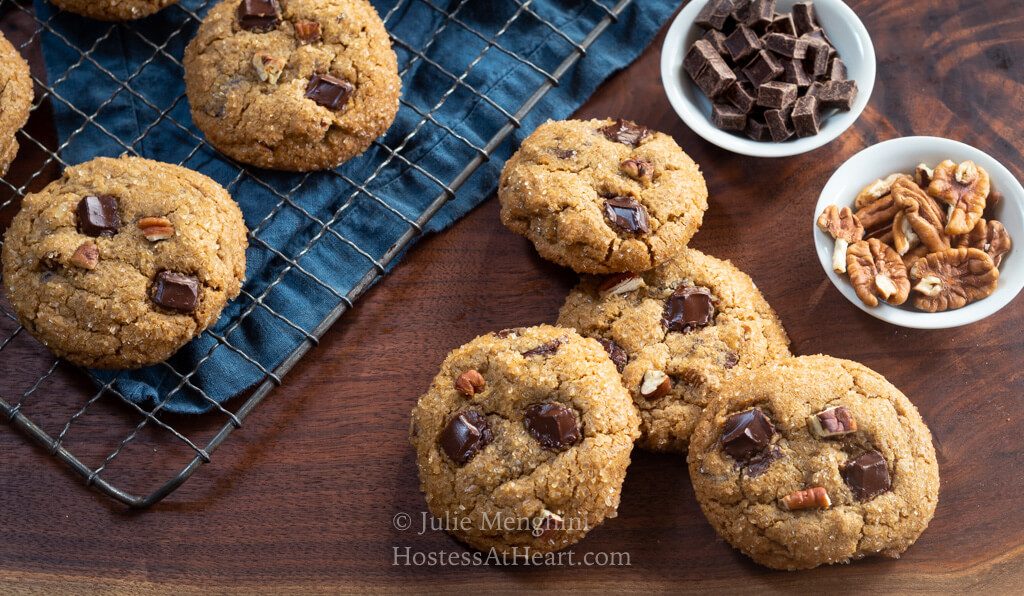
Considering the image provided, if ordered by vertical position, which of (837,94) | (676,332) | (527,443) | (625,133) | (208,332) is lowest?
(208,332)

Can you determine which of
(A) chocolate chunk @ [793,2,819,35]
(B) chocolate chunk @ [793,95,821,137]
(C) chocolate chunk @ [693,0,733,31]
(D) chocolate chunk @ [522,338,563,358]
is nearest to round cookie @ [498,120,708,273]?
(D) chocolate chunk @ [522,338,563,358]

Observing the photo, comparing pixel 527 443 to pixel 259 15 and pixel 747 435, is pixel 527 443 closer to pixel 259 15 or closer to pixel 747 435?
pixel 747 435

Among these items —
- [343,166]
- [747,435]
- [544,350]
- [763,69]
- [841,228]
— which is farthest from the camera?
[343,166]

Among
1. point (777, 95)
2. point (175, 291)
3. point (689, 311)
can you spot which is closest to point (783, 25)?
point (777, 95)

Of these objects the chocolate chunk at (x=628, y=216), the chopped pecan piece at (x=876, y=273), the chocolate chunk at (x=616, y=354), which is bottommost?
the chocolate chunk at (x=616, y=354)

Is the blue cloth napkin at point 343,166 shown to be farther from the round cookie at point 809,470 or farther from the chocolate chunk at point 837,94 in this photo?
the round cookie at point 809,470

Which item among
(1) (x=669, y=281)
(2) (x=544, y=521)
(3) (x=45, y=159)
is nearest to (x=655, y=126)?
(1) (x=669, y=281)

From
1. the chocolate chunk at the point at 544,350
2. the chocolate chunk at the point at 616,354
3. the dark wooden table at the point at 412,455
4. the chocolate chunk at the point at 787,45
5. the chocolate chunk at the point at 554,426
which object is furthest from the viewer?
the chocolate chunk at the point at 787,45

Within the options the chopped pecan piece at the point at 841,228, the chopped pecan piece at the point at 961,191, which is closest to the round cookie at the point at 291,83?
the chopped pecan piece at the point at 841,228
